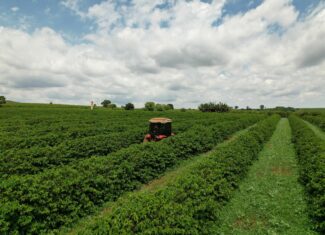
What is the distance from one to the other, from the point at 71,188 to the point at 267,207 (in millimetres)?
5405

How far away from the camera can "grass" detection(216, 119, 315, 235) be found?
478 cm

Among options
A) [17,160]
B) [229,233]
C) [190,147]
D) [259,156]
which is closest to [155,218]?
[229,233]

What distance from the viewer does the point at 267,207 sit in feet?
18.7

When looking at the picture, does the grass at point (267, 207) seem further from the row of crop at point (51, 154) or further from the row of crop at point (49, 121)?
the row of crop at point (49, 121)

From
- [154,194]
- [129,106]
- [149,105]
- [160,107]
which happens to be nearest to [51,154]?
[154,194]

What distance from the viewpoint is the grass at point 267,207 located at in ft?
15.7

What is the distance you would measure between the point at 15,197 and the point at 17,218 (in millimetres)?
579

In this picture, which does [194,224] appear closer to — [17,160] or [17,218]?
[17,218]

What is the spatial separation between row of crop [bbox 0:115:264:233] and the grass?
329 cm

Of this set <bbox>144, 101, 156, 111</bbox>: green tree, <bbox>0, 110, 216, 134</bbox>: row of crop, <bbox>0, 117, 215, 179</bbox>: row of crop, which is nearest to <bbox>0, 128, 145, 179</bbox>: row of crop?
<bbox>0, 117, 215, 179</bbox>: row of crop

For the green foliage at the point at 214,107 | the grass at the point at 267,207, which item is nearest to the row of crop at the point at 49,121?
the grass at the point at 267,207

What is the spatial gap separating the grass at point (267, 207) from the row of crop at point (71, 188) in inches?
129

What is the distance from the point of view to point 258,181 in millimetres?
7668

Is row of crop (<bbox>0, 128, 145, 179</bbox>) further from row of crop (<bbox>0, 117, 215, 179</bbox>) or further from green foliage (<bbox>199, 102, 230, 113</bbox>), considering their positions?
green foliage (<bbox>199, 102, 230, 113</bbox>)
